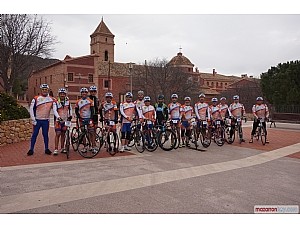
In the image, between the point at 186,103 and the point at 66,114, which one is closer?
the point at 66,114

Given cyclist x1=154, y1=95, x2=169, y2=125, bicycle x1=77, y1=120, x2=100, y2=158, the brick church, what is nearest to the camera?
bicycle x1=77, y1=120, x2=100, y2=158

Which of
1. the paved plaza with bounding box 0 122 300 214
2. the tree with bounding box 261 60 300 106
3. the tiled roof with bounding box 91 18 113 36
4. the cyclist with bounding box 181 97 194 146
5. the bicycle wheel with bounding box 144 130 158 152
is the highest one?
the tiled roof with bounding box 91 18 113 36

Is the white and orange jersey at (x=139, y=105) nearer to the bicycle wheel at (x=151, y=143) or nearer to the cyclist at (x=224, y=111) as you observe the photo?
the bicycle wheel at (x=151, y=143)

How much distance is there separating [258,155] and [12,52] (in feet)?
64.1

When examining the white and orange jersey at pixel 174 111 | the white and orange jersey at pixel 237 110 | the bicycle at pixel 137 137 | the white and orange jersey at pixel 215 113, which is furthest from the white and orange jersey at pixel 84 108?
the white and orange jersey at pixel 237 110

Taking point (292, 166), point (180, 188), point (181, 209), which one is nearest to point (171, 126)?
point (292, 166)

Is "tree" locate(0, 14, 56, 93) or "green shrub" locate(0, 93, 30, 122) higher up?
"tree" locate(0, 14, 56, 93)

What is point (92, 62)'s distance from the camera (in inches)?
2146

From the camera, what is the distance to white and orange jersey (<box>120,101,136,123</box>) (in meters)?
8.81

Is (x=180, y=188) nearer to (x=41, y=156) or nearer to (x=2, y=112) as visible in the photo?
(x=41, y=156)

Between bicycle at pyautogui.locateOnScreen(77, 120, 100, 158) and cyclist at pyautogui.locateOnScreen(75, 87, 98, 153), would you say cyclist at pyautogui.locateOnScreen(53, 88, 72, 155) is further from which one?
bicycle at pyautogui.locateOnScreen(77, 120, 100, 158)

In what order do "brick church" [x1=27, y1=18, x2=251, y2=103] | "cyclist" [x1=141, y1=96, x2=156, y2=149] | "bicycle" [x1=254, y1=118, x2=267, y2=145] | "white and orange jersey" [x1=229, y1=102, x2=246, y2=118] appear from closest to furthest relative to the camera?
"cyclist" [x1=141, y1=96, x2=156, y2=149] → "bicycle" [x1=254, y1=118, x2=267, y2=145] → "white and orange jersey" [x1=229, y1=102, x2=246, y2=118] → "brick church" [x1=27, y1=18, x2=251, y2=103]

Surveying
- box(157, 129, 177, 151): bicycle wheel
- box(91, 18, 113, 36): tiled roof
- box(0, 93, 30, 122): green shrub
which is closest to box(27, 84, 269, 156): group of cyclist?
box(157, 129, 177, 151): bicycle wheel

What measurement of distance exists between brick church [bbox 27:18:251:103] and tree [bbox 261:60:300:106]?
67.8 feet
